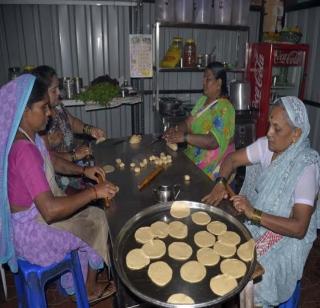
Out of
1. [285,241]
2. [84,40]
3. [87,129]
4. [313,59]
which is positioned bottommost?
[285,241]

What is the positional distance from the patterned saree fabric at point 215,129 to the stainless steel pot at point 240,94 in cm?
203

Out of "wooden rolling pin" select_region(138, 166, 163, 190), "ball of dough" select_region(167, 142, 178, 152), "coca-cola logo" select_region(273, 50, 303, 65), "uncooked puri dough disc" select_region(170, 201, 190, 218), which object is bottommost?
"uncooked puri dough disc" select_region(170, 201, 190, 218)

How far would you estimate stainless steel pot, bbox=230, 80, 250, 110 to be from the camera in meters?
5.05

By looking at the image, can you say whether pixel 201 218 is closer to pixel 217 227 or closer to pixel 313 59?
pixel 217 227

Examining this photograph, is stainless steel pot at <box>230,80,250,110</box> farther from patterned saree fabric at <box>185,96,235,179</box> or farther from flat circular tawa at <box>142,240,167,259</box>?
flat circular tawa at <box>142,240,167,259</box>

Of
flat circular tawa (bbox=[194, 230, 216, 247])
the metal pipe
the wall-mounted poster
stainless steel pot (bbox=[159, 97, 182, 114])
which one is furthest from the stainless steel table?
the metal pipe

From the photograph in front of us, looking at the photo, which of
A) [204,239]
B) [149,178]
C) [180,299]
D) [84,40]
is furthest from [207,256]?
[84,40]

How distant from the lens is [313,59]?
5074 millimetres

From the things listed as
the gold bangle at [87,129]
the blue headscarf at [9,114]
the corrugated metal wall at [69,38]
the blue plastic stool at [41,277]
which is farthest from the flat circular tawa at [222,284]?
the corrugated metal wall at [69,38]

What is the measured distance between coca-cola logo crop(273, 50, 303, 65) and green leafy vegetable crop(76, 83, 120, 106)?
2783 millimetres

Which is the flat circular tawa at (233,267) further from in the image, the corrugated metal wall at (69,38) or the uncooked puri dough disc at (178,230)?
the corrugated metal wall at (69,38)

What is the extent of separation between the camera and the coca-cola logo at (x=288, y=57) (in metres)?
4.83

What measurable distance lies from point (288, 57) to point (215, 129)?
2.89m

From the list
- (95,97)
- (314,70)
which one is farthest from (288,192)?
(314,70)
